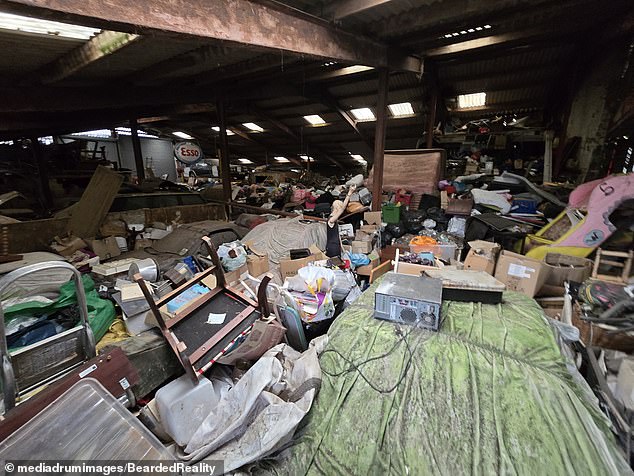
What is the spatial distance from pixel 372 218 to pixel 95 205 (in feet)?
16.5

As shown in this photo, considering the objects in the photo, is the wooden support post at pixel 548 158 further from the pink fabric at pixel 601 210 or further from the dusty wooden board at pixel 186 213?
the dusty wooden board at pixel 186 213

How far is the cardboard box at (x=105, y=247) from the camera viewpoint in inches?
178

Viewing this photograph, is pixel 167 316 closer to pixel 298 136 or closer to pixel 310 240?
pixel 310 240

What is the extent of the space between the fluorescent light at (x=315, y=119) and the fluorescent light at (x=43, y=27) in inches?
259

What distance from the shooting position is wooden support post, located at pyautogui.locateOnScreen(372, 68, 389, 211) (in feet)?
13.0

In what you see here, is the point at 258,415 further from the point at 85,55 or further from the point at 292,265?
the point at 85,55

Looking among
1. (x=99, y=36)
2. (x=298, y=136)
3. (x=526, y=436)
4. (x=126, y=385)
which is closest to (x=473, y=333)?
(x=526, y=436)

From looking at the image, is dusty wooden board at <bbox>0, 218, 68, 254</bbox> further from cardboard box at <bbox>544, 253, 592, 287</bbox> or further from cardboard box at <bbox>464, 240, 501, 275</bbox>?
cardboard box at <bbox>544, 253, 592, 287</bbox>

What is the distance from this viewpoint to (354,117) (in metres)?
8.20

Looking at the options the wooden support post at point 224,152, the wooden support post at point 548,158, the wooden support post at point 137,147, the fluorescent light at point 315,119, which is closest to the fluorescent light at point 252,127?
the fluorescent light at point 315,119

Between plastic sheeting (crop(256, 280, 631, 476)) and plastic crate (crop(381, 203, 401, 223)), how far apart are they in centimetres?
303

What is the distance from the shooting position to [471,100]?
22.2 feet

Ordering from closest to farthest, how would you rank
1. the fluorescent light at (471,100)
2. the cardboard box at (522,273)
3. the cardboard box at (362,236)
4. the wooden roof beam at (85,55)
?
the wooden roof beam at (85,55) → the cardboard box at (522,273) → the cardboard box at (362,236) → the fluorescent light at (471,100)

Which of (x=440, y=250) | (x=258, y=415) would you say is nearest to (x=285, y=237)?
(x=440, y=250)
